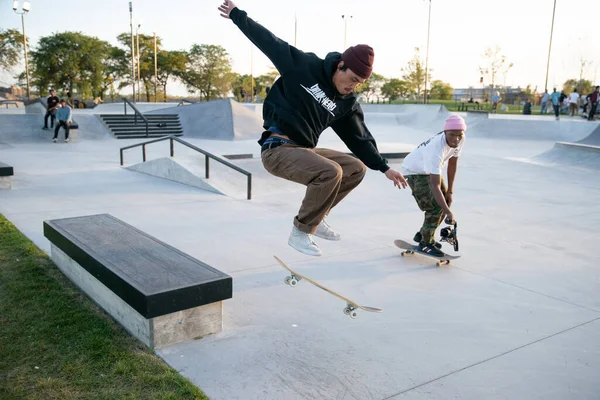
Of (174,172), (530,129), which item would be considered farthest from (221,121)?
(530,129)

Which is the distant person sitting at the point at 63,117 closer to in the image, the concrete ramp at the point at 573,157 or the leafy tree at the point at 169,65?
the concrete ramp at the point at 573,157

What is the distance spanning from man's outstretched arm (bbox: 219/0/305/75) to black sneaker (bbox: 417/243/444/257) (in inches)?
119

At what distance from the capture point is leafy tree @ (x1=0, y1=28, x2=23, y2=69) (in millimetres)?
47938

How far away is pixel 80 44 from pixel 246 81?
38481mm

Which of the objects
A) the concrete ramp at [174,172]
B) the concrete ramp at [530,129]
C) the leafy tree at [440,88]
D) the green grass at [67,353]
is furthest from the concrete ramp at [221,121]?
the leafy tree at [440,88]

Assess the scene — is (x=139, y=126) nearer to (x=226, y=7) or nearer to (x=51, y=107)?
(x=51, y=107)

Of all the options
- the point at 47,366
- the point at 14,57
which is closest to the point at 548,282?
the point at 47,366

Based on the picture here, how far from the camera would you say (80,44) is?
185ft

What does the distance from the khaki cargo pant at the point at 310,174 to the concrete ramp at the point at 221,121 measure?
17471 millimetres

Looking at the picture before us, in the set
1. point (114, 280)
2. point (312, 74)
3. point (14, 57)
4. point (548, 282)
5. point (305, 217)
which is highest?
point (14, 57)

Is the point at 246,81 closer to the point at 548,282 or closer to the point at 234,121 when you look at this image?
the point at 234,121

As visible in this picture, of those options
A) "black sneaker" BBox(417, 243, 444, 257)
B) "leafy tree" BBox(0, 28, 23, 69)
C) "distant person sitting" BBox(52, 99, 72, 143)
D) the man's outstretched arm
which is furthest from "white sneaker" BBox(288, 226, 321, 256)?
"leafy tree" BBox(0, 28, 23, 69)

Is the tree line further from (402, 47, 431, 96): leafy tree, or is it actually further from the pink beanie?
the pink beanie

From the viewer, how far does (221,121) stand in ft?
71.9
